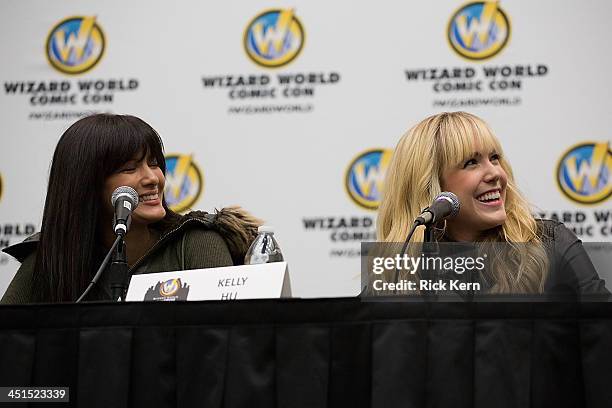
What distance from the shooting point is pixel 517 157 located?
11.0ft

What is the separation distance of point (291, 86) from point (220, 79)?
0.93 feet

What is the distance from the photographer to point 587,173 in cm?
331

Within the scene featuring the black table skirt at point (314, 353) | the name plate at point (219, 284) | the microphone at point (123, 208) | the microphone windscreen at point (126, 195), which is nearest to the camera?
the black table skirt at point (314, 353)

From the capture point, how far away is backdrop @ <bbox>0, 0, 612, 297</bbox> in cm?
336

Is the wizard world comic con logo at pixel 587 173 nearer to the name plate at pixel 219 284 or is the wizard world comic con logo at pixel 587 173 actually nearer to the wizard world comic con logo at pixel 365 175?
the wizard world comic con logo at pixel 365 175

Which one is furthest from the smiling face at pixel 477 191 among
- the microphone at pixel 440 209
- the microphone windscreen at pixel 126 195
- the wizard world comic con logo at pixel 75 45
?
the wizard world comic con logo at pixel 75 45

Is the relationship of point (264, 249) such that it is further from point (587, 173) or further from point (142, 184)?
point (587, 173)

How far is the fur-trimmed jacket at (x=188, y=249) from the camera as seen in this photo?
95.5 inches

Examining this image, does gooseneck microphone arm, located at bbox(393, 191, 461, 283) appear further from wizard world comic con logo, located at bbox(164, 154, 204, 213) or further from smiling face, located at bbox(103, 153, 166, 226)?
wizard world comic con logo, located at bbox(164, 154, 204, 213)

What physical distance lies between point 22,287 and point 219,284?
0.87 meters

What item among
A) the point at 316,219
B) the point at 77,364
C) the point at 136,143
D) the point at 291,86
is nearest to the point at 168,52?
the point at 291,86

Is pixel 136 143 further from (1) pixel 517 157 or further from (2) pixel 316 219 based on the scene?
(1) pixel 517 157

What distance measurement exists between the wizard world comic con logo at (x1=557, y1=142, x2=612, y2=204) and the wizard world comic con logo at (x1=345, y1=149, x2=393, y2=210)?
66cm

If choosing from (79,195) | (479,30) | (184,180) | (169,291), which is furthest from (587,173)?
(169,291)
